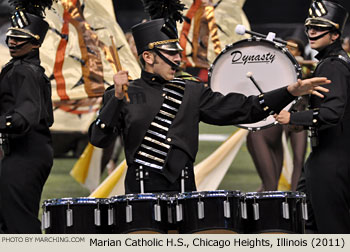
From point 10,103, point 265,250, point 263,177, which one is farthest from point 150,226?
point 263,177

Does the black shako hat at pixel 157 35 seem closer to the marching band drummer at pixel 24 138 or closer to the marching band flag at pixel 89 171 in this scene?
the marching band drummer at pixel 24 138

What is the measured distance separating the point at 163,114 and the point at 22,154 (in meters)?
1.03

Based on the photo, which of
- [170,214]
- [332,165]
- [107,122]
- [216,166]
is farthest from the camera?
[216,166]

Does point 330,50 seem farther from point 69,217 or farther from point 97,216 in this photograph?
point 69,217

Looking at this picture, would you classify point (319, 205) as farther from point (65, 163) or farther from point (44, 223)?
point (65, 163)

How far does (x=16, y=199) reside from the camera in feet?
20.6

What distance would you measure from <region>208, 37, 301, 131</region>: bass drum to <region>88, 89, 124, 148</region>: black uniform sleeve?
118 cm

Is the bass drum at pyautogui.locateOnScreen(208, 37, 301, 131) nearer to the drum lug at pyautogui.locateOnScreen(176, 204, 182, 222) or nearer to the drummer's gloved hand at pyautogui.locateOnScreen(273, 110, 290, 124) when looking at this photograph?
the drummer's gloved hand at pyautogui.locateOnScreen(273, 110, 290, 124)

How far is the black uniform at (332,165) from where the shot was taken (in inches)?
246

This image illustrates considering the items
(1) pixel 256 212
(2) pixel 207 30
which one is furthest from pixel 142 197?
(2) pixel 207 30

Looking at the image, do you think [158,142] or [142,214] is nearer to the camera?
[142,214]

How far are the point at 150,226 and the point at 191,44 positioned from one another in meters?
4.94

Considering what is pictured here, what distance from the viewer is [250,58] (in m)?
6.97

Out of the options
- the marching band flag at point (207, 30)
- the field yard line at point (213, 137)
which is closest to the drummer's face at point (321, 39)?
the marching band flag at point (207, 30)
